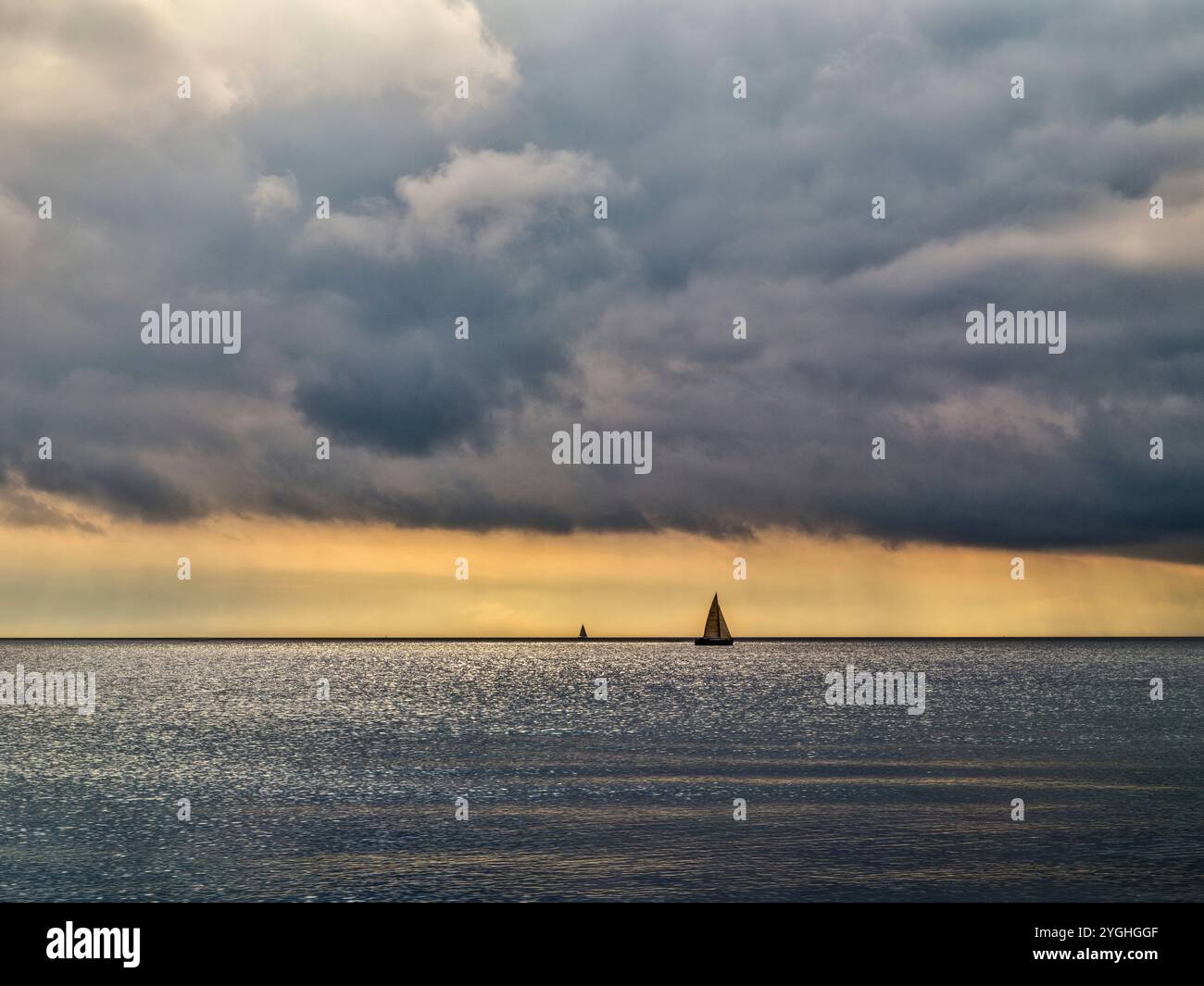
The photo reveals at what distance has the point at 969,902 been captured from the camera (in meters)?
39.5

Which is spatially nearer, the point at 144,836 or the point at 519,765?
the point at 144,836

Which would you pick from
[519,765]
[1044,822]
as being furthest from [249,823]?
[1044,822]

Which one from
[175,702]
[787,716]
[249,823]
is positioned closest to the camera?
[249,823]

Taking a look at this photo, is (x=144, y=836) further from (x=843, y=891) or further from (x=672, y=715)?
(x=672, y=715)
